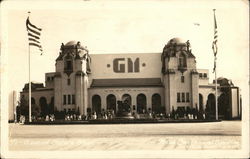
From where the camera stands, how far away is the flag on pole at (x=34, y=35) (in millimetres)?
21094

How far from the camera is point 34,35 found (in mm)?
23062

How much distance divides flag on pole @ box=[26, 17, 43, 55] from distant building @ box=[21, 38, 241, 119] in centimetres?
2377

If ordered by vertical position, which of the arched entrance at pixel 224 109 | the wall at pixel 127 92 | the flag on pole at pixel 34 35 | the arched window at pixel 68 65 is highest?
the arched window at pixel 68 65

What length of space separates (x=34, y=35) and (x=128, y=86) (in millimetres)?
30102

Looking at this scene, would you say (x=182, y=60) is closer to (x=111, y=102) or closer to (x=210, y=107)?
(x=210, y=107)

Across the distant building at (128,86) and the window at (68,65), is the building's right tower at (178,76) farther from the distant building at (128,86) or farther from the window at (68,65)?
the window at (68,65)

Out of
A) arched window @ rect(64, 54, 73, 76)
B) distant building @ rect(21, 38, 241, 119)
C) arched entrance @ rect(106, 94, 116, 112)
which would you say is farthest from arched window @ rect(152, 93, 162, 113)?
arched window @ rect(64, 54, 73, 76)

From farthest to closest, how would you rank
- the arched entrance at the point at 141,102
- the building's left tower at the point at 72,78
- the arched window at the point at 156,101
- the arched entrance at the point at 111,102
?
1. the arched entrance at the point at 141,102
2. the arched entrance at the point at 111,102
3. the arched window at the point at 156,101
4. the building's left tower at the point at 72,78

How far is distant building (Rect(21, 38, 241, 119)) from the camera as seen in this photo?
49312mm

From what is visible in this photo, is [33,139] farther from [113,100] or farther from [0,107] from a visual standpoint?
[113,100]

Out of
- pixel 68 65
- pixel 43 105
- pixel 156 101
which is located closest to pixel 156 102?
pixel 156 101

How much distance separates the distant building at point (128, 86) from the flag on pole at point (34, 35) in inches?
936

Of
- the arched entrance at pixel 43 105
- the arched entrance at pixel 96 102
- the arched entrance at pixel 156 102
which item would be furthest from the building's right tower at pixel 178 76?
the arched entrance at pixel 43 105

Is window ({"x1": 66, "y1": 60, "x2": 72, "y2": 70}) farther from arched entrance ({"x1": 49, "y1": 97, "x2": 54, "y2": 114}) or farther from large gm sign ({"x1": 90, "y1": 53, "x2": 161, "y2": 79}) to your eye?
arched entrance ({"x1": 49, "y1": 97, "x2": 54, "y2": 114})
